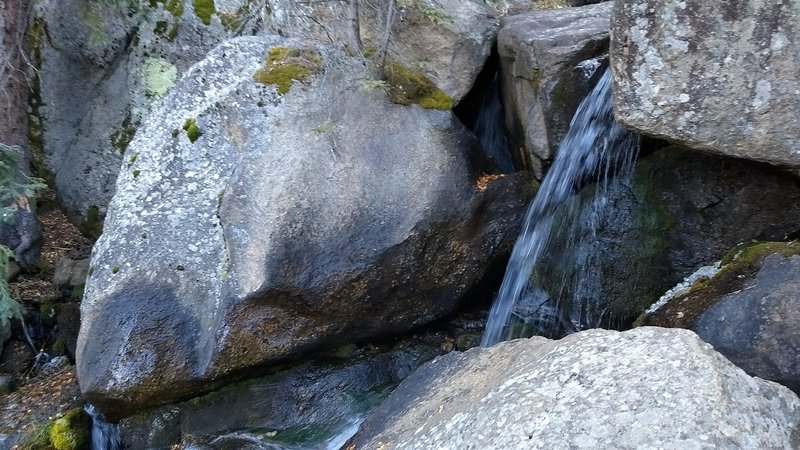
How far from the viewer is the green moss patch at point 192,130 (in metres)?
5.79

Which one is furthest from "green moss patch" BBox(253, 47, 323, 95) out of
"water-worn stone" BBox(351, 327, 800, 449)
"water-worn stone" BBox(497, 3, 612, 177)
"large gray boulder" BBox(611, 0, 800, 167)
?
"water-worn stone" BBox(351, 327, 800, 449)

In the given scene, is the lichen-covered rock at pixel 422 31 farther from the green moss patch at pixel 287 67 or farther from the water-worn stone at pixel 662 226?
the water-worn stone at pixel 662 226

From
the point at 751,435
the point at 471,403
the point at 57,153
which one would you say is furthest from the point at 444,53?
the point at 57,153

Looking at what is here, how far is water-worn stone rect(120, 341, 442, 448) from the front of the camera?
16.7ft

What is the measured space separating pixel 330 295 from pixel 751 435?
342 cm

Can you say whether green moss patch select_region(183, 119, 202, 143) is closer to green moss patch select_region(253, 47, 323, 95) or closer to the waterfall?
green moss patch select_region(253, 47, 323, 95)

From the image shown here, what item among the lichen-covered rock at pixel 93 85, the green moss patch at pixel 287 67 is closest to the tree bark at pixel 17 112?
the lichen-covered rock at pixel 93 85

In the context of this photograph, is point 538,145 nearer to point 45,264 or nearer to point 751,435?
point 751,435

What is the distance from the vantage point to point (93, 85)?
837cm

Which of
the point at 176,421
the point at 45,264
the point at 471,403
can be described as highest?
the point at 471,403

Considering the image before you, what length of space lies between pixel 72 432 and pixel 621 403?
483 centimetres

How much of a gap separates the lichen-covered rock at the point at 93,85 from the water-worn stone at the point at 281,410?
3.83 meters

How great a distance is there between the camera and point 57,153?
27.2ft

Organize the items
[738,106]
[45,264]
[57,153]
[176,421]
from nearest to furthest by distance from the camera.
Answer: [738,106], [176,421], [45,264], [57,153]
